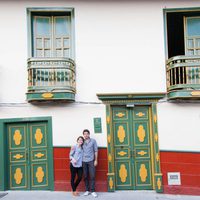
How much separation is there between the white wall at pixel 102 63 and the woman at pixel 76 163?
45cm

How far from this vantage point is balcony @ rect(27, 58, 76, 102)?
7.19 meters

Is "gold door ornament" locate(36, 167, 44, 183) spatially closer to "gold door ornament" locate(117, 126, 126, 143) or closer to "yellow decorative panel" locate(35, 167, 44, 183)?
"yellow decorative panel" locate(35, 167, 44, 183)

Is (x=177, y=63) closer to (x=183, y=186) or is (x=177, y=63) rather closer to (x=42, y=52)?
(x=183, y=186)

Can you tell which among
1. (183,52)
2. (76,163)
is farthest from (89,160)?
(183,52)

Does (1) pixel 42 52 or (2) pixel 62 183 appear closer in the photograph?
(2) pixel 62 183

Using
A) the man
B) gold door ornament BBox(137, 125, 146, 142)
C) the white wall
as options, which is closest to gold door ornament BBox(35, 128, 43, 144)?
the white wall

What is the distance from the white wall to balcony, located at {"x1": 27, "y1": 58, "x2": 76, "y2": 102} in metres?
0.34

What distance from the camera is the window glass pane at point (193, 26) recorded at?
7.96m

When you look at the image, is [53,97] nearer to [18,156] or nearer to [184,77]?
[18,156]

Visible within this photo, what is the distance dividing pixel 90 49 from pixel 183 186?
4.89 meters

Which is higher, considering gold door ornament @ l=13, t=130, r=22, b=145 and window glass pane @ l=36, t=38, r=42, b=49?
window glass pane @ l=36, t=38, r=42, b=49

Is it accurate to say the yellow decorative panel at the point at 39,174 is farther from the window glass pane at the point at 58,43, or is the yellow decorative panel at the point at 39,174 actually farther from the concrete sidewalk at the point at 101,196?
the window glass pane at the point at 58,43

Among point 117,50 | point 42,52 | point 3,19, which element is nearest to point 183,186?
point 117,50

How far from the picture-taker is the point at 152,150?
7.56 metres
